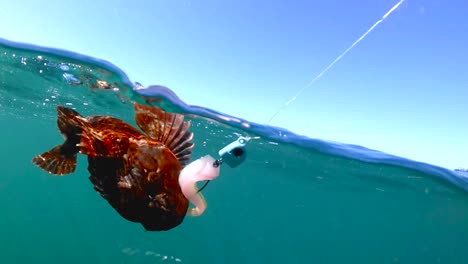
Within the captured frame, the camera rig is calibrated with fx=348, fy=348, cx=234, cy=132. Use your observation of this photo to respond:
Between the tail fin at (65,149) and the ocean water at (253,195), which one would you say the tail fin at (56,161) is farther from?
the ocean water at (253,195)

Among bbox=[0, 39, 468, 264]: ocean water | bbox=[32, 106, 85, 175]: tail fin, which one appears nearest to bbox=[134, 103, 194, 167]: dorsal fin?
bbox=[32, 106, 85, 175]: tail fin

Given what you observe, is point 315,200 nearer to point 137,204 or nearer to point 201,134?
point 201,134

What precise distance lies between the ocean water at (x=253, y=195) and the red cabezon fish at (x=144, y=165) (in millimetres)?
10785

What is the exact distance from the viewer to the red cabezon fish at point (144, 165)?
3.18 m

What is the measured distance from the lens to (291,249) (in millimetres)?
110312

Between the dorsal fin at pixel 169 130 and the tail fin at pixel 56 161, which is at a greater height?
the dorsal fin at pixel 169 130

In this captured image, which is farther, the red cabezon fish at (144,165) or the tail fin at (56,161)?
the tail fin at (56,161)

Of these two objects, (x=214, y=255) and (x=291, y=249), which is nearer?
(x=214, y=255)

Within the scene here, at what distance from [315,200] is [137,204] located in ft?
161

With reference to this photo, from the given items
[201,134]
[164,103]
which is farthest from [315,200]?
[164,103]

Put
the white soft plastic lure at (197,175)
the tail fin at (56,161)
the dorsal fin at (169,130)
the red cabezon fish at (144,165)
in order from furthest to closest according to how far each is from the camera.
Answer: the tail fin at (56,161), the dorsal fin at (169,130), the red cabezon fish at (144,165), the white soft plastic lure at (197,175)

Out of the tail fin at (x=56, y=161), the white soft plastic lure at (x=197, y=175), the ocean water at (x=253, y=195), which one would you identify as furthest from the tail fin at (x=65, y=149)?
the ocean water at (x=253, y=195)

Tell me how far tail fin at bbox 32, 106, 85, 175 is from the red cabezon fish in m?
0.01

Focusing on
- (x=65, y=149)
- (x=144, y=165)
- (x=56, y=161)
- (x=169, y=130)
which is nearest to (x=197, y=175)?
(x=144, y=165)
